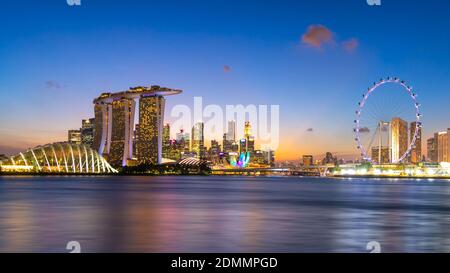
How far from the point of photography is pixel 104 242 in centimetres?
2661

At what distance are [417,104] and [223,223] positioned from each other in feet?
466

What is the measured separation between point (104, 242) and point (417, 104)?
15295 centimetres

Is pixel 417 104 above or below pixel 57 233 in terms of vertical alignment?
above

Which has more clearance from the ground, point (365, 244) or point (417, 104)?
point (417, 104)

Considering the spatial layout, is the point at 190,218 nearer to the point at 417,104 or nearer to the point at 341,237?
the point at 341,237

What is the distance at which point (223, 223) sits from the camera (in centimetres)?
3634

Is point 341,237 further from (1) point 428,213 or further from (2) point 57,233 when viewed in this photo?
(1) point 428,213

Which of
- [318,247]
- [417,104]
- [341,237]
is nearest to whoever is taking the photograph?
[318,247]
